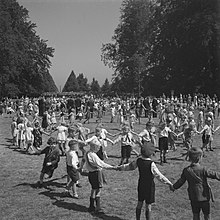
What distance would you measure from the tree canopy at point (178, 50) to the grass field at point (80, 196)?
3468 cm

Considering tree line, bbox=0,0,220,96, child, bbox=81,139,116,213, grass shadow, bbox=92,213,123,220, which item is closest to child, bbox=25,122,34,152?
child, bbox=81,139,116,213

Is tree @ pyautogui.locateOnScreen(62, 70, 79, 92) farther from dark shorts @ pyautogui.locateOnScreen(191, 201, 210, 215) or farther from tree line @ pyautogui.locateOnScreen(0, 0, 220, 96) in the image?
dark shorts @ pyautogui.locateOnScreen(191, 201, 210, 215)

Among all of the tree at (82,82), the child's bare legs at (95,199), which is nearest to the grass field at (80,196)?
the child's bare legs at (95,199)

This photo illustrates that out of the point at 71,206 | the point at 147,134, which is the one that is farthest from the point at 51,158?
the point at 147,134

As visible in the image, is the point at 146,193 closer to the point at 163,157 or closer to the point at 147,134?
the point at 147,134

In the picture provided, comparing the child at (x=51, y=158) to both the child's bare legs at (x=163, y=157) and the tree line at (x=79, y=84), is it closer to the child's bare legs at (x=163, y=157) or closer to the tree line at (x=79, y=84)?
the child's bare legs at (x=163, y=157)

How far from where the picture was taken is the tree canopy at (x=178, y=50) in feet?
150

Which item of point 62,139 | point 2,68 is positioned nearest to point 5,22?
point 2,68

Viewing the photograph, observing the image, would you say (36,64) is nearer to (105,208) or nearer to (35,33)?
(35,33)

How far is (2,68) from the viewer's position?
5003cm

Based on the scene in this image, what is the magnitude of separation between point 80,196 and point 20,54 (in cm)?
4706

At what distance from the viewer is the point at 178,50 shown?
162 feet

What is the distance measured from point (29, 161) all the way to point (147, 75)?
138 feet

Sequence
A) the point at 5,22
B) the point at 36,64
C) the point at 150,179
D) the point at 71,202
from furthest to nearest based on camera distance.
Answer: the point at 36,64, the point at 5,22, the point at 71,202, the point at 150,179
